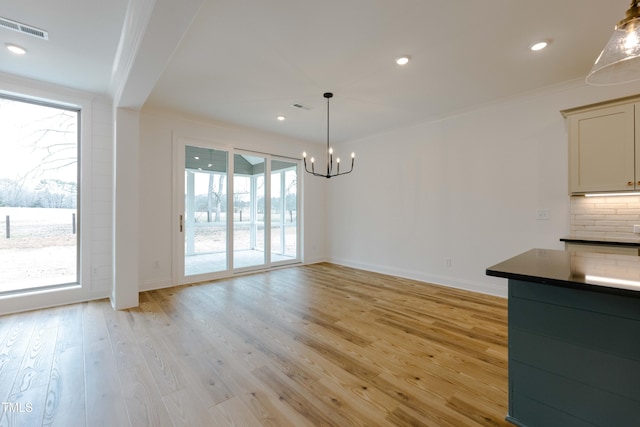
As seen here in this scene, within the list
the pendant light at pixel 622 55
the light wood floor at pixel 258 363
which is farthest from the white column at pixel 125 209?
the pendant light at pixel 622 55

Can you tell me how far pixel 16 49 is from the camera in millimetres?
2713

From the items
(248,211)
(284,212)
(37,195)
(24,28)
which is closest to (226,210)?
(248,211)

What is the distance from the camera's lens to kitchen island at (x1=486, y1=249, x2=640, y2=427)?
1.21m

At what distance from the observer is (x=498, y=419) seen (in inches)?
63.9

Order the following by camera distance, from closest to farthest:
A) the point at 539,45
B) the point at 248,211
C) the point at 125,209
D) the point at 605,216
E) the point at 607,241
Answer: the point at 539,45 → the point at 607,241 → the point at 605,216 → the point at 125,209 → the point at 248,211

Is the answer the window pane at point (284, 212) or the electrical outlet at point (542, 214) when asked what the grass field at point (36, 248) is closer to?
the window pane at point (284, 212)

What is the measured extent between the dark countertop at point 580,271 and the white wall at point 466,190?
7.37 ft

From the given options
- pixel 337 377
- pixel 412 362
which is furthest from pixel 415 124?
pixel 337 377

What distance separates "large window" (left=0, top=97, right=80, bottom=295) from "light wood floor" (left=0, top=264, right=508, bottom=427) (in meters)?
0.62

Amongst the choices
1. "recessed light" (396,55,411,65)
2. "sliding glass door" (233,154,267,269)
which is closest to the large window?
"sliding glass door" (233,154,267,269)

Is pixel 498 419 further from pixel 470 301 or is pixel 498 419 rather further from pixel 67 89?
pixel 67 89

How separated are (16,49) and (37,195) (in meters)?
1.78

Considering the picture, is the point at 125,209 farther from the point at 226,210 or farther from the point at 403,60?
the point at 403,60

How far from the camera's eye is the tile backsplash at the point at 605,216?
3045 millimetres
